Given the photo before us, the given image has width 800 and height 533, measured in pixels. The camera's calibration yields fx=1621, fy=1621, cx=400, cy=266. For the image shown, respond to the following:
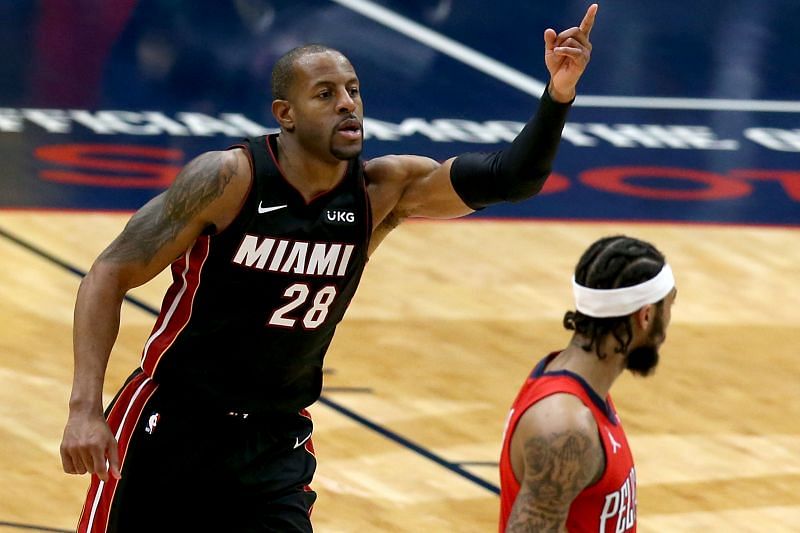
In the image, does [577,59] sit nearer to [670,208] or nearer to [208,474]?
[208,474]

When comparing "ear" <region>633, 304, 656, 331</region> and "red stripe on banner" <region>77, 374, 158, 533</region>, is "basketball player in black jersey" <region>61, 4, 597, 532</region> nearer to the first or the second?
"red stripe on banner" <region>77, 374, 158, 533</region>

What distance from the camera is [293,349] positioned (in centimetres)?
495

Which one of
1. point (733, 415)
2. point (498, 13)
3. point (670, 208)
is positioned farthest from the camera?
point (498, 13)

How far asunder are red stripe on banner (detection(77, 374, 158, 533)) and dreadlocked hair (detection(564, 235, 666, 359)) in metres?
1.50

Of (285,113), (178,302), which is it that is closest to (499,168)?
(285,113)

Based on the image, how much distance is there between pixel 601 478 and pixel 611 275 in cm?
52

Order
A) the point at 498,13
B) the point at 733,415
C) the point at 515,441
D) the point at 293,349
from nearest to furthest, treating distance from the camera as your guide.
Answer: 1. the point at 515,441
2. the point at 293,349
3. the point at 733,415
4. the point at 498,13

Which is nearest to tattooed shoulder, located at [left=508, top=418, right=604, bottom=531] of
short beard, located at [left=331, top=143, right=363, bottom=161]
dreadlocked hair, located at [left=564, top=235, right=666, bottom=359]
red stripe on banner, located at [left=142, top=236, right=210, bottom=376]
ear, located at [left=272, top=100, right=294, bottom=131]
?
dreadlocked hair, located at [left=564, top=235, right=666, bottom=359]

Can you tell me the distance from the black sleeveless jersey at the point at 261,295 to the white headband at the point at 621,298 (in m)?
1.05

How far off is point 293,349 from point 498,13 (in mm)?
9820

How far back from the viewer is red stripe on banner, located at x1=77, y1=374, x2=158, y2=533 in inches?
195

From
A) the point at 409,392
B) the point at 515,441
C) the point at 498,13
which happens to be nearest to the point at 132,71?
the point at 498,13

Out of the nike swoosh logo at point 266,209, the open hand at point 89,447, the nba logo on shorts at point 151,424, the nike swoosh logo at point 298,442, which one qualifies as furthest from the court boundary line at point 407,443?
the open hand at point 89,447

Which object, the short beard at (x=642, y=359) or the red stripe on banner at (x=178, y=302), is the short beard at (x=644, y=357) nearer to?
the short beard at (x=642, y=359)
